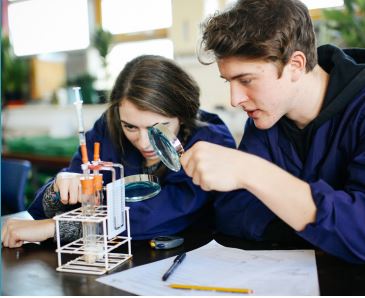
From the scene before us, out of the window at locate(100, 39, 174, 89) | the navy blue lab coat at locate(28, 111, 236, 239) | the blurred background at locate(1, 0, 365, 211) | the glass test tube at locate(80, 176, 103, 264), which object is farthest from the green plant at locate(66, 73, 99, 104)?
the glass test tube at locate(80, 176, 103, 264)

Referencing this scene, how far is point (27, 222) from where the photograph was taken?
1.22m

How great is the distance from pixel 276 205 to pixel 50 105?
12.5 feet

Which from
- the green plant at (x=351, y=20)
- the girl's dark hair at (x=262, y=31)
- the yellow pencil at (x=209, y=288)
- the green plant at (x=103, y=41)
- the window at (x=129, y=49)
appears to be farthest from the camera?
the window at (x=129, y=49)

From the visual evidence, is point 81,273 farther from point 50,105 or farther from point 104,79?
point 50,105

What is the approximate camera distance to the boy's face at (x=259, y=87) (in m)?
1.09

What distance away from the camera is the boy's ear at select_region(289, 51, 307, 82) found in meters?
1.13

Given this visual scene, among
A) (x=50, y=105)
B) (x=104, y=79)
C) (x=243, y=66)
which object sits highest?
(x=243, y=66)

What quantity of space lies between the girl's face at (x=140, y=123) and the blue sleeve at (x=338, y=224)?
0.52m

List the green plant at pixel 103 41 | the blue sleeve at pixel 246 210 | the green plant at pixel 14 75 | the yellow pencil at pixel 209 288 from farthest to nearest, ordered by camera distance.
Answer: the green plant at pixel 14 75 → the green plant at pixel 103 41 → the blue sleeve at pixel 246 210 → the yellow pencil at pixel 209 288

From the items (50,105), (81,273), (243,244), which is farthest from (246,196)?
(50,105)

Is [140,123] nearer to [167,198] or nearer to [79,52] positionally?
[167,198]

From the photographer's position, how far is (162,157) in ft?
3.79

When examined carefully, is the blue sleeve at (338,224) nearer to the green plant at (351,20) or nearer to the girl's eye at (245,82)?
the girl's eye at (245,82)

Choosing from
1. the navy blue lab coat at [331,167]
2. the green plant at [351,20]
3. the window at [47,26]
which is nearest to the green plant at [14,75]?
the window at [47,26]
